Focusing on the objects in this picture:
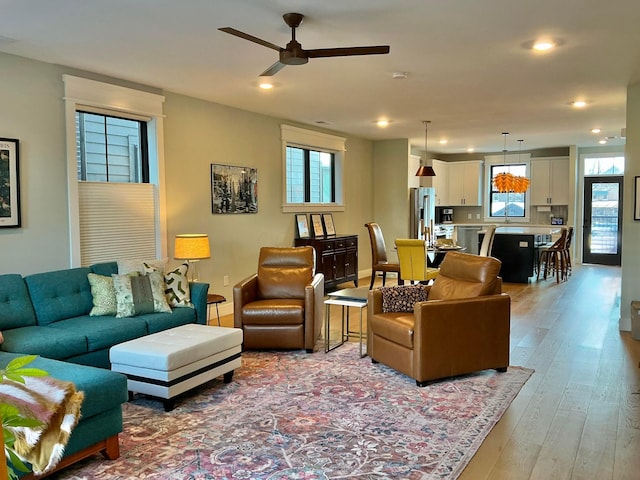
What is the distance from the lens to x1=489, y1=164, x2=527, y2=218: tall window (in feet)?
38.8

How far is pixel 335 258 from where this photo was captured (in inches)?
312

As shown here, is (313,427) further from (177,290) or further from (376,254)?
(376,254)

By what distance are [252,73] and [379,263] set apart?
3.83m

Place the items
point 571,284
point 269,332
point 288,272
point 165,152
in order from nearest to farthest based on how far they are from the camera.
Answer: point 269,332, point 288,272, point 165,152, point 571,284

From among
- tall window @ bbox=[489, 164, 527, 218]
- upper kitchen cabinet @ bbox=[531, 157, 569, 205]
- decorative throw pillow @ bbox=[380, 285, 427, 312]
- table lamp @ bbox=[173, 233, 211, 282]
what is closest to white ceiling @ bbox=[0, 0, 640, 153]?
table lamp @ bbox=[173, 233, 211, 282]

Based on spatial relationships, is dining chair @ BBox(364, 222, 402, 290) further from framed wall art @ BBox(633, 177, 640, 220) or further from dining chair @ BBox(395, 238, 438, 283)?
framed wall art @ BBox(633, 177, 640, 220)

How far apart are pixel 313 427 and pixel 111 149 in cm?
353

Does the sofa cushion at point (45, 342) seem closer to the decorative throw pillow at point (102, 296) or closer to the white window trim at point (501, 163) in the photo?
the decorative throw pillow at point (102, 296)

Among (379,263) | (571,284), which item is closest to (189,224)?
(379,263)

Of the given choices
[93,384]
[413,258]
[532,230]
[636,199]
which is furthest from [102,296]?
[532,230]

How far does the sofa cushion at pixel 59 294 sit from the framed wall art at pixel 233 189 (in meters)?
2.14

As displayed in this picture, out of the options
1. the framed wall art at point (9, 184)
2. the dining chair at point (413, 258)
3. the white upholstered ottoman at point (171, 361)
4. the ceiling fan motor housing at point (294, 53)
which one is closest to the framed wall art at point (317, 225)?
the dining chair at point (413, 258)

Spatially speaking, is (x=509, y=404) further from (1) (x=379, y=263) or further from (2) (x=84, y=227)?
(1) (x=379, y=263)

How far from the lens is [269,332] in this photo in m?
4.74
